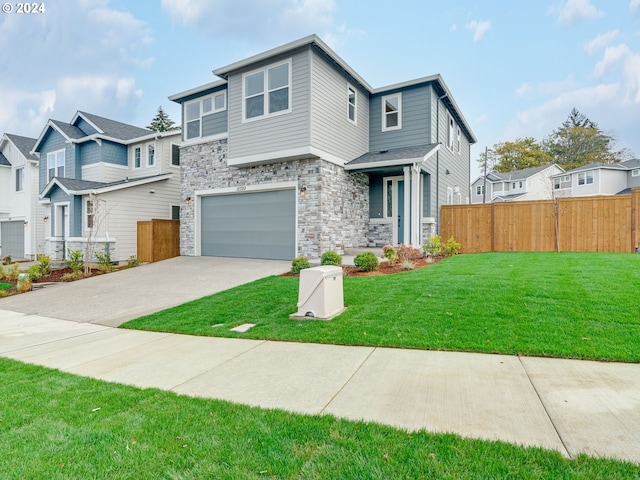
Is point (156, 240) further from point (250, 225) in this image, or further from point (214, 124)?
point (214, 124)

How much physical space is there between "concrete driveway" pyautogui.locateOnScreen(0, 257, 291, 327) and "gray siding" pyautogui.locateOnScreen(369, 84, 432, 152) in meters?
6.08

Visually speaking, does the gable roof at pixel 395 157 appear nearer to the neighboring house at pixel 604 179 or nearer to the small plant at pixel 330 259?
the small plant at pixel 330 259

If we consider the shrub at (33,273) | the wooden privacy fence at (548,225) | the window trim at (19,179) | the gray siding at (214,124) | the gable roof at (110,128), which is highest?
the gable roof at (110,128)

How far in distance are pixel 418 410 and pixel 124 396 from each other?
8.72ft

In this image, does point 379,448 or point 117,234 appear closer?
point 379,448

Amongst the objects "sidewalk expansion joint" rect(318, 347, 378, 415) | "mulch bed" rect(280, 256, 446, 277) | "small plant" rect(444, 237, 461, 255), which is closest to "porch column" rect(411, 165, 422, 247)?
"small plant" rect(444, 237, 461, 255)

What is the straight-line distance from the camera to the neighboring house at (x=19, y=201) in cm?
2027

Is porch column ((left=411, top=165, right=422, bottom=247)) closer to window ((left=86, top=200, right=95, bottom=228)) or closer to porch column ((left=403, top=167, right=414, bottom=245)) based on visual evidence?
porch column ((left=403, top=167, right=414, bottom=245))

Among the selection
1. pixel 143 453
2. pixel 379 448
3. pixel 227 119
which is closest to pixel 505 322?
pixel 379 448

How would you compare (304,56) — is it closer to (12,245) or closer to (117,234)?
(117,234)

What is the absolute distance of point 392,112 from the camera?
44.8 ft

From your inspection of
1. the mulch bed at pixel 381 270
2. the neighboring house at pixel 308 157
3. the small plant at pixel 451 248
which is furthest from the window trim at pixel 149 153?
the small plant at pixel 451 248

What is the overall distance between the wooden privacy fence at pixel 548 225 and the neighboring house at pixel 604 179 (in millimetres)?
23361

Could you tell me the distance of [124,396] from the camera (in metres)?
3.38
